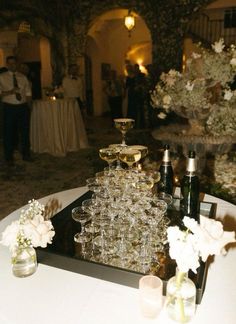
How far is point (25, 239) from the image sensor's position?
1118mm

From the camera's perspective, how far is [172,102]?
12.1ft

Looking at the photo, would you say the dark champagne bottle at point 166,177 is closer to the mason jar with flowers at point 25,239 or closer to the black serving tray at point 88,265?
the black serving tray at point 88,265

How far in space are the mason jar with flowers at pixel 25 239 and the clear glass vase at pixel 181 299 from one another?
1.47ft

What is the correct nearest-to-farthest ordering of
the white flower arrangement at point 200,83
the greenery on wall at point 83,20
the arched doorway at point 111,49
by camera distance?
1. the white flower arrangement at point 200,83
2. the greenery on wall at point 83,20
3. the arched doorway at point 111,49

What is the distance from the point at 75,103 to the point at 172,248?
5007 mm

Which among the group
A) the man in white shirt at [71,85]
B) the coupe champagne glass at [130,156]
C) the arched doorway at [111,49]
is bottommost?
the coupe champagne glass at [130,156]

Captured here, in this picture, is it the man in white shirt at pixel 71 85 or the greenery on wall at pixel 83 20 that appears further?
the greenery on wall at pixel 83 20

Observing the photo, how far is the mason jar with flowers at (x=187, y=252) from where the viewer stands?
889 mm

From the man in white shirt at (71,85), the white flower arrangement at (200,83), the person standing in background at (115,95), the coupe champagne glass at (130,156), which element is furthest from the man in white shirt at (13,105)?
the person standing in background at (115,95)

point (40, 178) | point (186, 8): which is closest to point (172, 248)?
point (40, 178)

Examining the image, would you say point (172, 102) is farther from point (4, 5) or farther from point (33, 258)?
point (4, 5)

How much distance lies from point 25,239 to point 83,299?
274mm

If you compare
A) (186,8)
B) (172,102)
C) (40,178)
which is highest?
(186,8)

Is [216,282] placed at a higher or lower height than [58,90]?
lower
